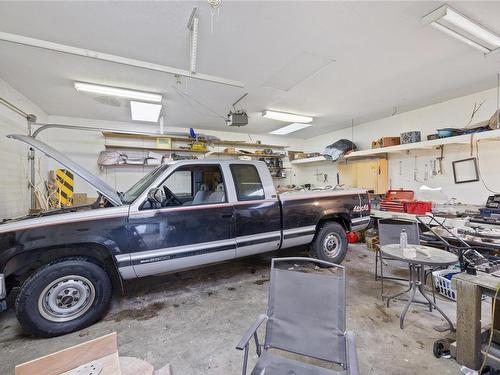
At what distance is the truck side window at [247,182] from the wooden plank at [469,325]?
226 cm

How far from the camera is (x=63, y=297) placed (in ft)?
7.70

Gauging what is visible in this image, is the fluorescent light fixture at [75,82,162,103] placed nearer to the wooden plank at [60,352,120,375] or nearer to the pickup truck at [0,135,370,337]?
the pickup truck at [0,135,370,337]

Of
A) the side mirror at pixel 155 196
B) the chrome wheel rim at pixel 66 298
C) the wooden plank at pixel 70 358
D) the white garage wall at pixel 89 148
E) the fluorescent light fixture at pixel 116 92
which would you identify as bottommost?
the chrome wheel rim at pixel 66 298

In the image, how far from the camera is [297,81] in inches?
149

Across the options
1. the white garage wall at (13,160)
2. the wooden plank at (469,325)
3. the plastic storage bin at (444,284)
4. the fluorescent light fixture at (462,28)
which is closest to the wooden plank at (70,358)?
the wooden plank at (469,325)

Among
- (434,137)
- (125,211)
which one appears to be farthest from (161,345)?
(434,137)

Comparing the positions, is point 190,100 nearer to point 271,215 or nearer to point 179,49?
point 179,49

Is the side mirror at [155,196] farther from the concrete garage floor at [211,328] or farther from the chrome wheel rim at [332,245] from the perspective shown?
the chrome wheel rim at [332,245]

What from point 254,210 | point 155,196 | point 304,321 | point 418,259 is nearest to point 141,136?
point 155,196

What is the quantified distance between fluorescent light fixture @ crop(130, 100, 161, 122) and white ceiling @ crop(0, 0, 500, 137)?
0.22 meters

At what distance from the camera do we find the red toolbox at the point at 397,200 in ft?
16.6

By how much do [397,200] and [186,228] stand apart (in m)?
4.66

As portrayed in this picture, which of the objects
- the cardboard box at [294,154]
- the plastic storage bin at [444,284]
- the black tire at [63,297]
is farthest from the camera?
the cardboard box at [294,154]

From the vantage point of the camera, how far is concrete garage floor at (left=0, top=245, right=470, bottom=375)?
1.94 meters
